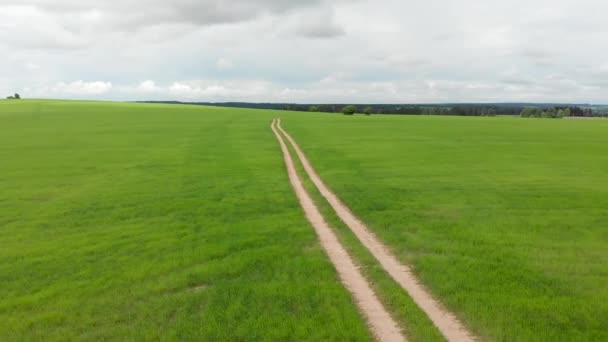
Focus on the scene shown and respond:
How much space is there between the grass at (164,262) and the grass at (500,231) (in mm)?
2185

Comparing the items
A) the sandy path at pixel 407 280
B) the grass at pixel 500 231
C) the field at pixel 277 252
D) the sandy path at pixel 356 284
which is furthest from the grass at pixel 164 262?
the grass at pixel 500 231

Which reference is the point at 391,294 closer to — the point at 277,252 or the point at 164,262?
the point at 277,252

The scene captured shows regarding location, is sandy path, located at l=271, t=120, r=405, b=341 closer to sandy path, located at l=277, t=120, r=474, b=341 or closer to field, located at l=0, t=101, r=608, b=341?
field, located at l=0, t=101, r=608, b=341

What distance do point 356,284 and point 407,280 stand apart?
Result: 1.00 m

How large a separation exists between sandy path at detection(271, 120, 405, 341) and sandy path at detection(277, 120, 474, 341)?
642 millimetres

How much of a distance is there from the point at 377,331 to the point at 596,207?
11687mm

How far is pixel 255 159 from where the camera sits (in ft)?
92.8

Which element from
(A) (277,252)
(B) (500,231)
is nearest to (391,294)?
(A) (277,252)

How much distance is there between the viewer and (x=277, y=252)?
1095 centimetres

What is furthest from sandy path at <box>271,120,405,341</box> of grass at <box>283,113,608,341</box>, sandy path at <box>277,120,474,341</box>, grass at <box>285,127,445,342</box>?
grass at <box>283,113,608,341</box>

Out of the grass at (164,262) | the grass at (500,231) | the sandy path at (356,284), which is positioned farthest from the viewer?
the grass at (500,231)

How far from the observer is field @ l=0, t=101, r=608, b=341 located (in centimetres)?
764

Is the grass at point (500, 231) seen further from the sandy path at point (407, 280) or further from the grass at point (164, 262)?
the grass at point (164, 262)

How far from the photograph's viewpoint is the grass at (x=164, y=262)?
7.58 meters
